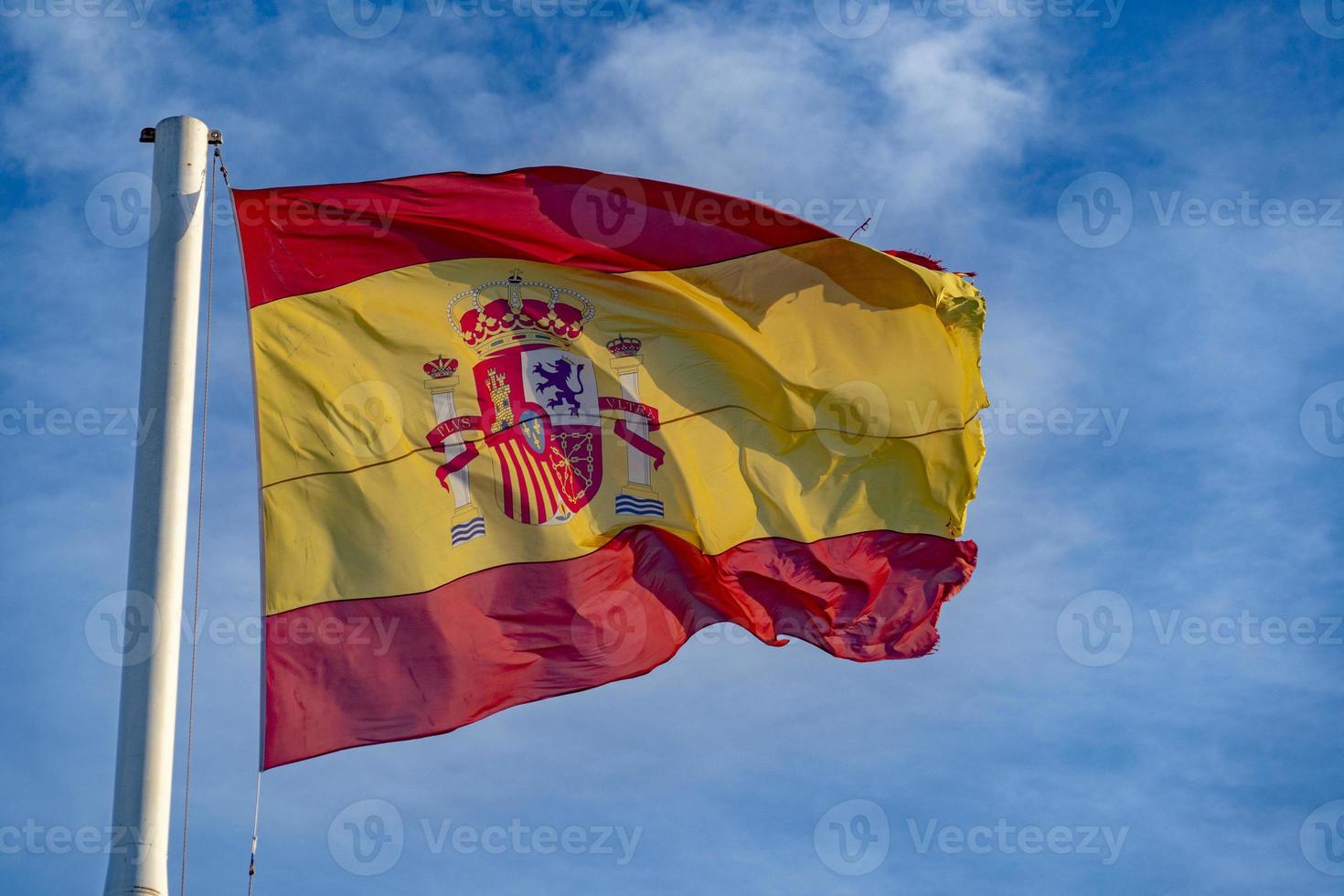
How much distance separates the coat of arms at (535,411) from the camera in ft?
52.1

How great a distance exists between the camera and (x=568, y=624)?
15.6m

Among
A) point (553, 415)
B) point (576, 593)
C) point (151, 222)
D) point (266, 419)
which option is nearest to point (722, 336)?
point (553, 415)

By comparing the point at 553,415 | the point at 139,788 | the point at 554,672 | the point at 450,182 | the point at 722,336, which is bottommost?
the point at 139,788

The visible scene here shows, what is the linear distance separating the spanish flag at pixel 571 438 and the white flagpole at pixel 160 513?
5.86 ft

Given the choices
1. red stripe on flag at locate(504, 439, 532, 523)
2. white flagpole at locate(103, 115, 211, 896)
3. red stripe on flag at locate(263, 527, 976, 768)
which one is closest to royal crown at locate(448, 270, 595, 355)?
red stripe on flag at locate(504, 439, 532, 523)

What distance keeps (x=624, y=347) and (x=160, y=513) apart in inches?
219

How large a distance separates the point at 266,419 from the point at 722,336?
464cm

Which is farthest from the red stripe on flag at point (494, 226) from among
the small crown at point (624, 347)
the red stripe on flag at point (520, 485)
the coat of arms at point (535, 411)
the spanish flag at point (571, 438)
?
the red stripe on flag at point (520, 485)

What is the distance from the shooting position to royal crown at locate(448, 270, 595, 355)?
54.2 ft

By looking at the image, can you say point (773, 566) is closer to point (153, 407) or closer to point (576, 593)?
point (576, 593)

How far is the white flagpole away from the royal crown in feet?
10.4

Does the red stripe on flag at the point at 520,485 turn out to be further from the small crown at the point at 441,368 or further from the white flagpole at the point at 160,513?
the white flagpole at the point at 160,513

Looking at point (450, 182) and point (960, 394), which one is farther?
point (960, 394)

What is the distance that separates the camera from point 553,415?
16.4m
